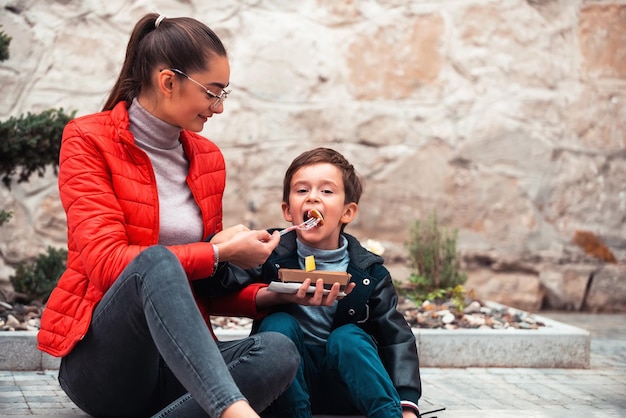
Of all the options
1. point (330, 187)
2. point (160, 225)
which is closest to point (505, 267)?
point (330, 187)

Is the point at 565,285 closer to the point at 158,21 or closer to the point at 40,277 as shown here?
the point at 40,277

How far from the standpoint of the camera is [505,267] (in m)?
5.44

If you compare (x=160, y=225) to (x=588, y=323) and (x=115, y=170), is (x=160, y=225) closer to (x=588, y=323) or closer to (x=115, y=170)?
(x=115, y=170)

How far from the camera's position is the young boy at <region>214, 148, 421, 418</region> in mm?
2578

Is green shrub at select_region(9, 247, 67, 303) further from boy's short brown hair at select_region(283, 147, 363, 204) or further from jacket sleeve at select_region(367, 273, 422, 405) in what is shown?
jacket sleeve at select_region(367, 273, 422, 405)

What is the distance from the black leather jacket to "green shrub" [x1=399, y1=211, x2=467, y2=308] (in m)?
1.80

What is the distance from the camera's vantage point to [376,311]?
9.16 ft

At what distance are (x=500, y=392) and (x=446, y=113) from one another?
2.24 metres

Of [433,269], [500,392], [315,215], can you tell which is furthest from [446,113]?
[315,215]

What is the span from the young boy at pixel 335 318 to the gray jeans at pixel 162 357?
0.19m

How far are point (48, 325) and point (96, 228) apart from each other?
0.31m

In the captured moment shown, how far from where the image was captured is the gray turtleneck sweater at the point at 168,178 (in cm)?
263

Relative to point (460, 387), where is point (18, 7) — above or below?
above

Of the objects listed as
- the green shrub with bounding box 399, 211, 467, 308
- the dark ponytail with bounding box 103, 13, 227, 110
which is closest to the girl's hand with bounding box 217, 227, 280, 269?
the dark ponytail with bounding box 103, 13, 227, 110
